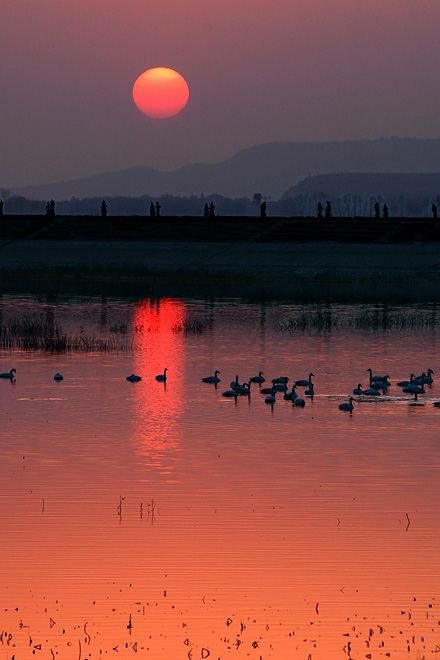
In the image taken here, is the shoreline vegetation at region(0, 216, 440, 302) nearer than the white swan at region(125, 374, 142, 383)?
No

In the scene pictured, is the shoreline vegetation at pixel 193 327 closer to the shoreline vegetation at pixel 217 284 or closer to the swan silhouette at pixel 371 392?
the shoreline vegetation at pixel 217 284

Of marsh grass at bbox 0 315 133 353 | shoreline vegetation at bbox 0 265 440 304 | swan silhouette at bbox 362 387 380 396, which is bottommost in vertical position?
swan silhouette at bbox 362 387 380 396

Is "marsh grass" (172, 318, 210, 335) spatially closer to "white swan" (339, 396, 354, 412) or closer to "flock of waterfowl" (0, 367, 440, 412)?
"flock of waterfowl" (0, 367, 440, 412)

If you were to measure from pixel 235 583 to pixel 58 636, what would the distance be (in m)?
2.49

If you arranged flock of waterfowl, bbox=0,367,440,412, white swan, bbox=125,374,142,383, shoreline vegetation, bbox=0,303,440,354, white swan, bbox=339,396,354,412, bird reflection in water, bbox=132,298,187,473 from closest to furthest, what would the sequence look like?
bird reflection in water, bbox=132,298,187,473 → white swan, bbox=339,396,354,412 → flock of waterfowl, bbox=0,367,440,412 → white swan, bbox=125,374,142,383 → shoreline vegetation, bbox=0,303,440,354

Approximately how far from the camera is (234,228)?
362 ft

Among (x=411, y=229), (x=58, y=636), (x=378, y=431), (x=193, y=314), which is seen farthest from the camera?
(x=411, y=229)

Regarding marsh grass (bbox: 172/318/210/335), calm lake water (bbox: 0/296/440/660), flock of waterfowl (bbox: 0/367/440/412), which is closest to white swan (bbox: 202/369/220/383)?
flock of waterfowl (bbox: 0/367/440/412)

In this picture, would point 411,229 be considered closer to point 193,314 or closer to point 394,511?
point 193,314

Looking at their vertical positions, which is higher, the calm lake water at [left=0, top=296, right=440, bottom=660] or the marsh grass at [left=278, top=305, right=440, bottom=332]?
the marsh grass at [left=278, top=305, right=440, bottom=332]

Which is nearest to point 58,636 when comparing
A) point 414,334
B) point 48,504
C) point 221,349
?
point 48,504

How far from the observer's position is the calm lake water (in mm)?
11469

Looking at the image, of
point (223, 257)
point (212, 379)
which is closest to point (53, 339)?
point (212, 379)

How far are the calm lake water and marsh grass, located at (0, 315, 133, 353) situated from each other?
6.30 m
